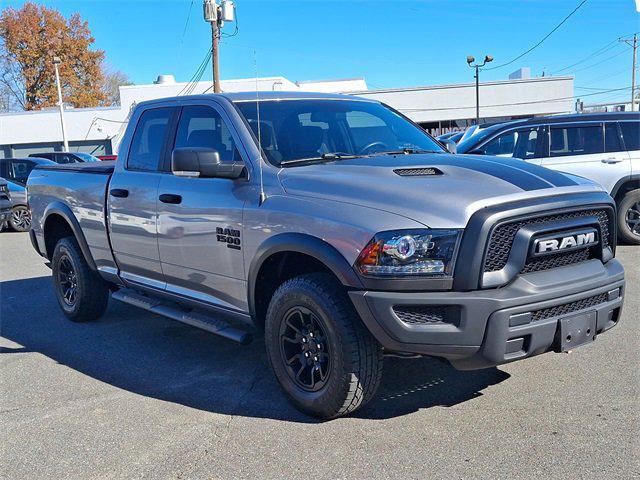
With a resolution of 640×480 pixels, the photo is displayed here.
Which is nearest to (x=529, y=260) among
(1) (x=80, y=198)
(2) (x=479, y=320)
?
(2) (x=479, y=320)

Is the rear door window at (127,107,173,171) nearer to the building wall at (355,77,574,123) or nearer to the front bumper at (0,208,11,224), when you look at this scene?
the front bumper at (0,208,11,224)

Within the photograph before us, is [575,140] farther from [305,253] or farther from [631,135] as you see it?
[305,253]

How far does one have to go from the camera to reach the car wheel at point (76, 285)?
19.8ft

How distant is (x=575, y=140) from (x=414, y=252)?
23.0ft

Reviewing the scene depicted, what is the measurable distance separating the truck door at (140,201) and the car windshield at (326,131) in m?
0.99

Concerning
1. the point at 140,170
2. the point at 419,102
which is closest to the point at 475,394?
the point at 140,170

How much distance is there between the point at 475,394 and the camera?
159 inches

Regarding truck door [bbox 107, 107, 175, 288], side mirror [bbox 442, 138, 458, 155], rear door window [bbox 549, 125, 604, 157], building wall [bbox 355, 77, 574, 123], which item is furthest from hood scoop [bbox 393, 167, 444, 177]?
building wall [bbox 355, 77, 574, 123]

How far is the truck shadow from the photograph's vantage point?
4023mm

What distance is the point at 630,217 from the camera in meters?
9.09

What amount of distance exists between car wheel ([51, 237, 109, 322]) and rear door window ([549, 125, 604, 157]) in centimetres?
659

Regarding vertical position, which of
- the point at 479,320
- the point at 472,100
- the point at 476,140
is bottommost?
the point at 479,320

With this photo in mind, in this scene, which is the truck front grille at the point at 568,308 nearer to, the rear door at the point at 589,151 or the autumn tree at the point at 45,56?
the rear door at the point at 589,151

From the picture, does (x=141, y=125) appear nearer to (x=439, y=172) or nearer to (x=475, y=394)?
(x=439, y=172)
